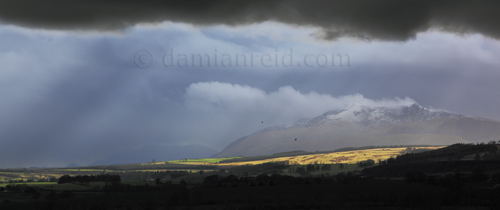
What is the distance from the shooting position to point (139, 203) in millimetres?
192500

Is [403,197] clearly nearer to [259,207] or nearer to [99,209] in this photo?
[259,207]

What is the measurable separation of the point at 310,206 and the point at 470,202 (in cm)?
4883

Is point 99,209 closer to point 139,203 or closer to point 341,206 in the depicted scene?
point 139,203

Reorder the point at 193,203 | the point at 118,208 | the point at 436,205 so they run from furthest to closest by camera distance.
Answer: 1. the point at 193,203
2. the point at 118,208
3. the point at 436,205

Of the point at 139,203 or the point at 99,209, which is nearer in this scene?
the point at 99,209

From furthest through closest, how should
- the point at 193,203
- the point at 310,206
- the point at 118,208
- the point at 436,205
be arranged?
1. the point at 193,203
2. the point at 118,208
3. the point at 310,206
4. the point at 436,205

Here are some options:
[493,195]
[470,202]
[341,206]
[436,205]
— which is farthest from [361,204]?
[493,195]

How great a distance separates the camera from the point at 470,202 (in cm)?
15812

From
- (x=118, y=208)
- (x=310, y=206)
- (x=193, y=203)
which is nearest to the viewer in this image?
(x=310, y=206)

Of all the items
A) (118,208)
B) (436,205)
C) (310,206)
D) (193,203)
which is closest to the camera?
(436,205)

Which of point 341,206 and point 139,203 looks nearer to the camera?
point 341,206

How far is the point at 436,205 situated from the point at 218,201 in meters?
77.8

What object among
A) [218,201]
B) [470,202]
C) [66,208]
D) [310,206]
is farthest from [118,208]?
[470,202]

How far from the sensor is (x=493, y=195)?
17662 centimetres
